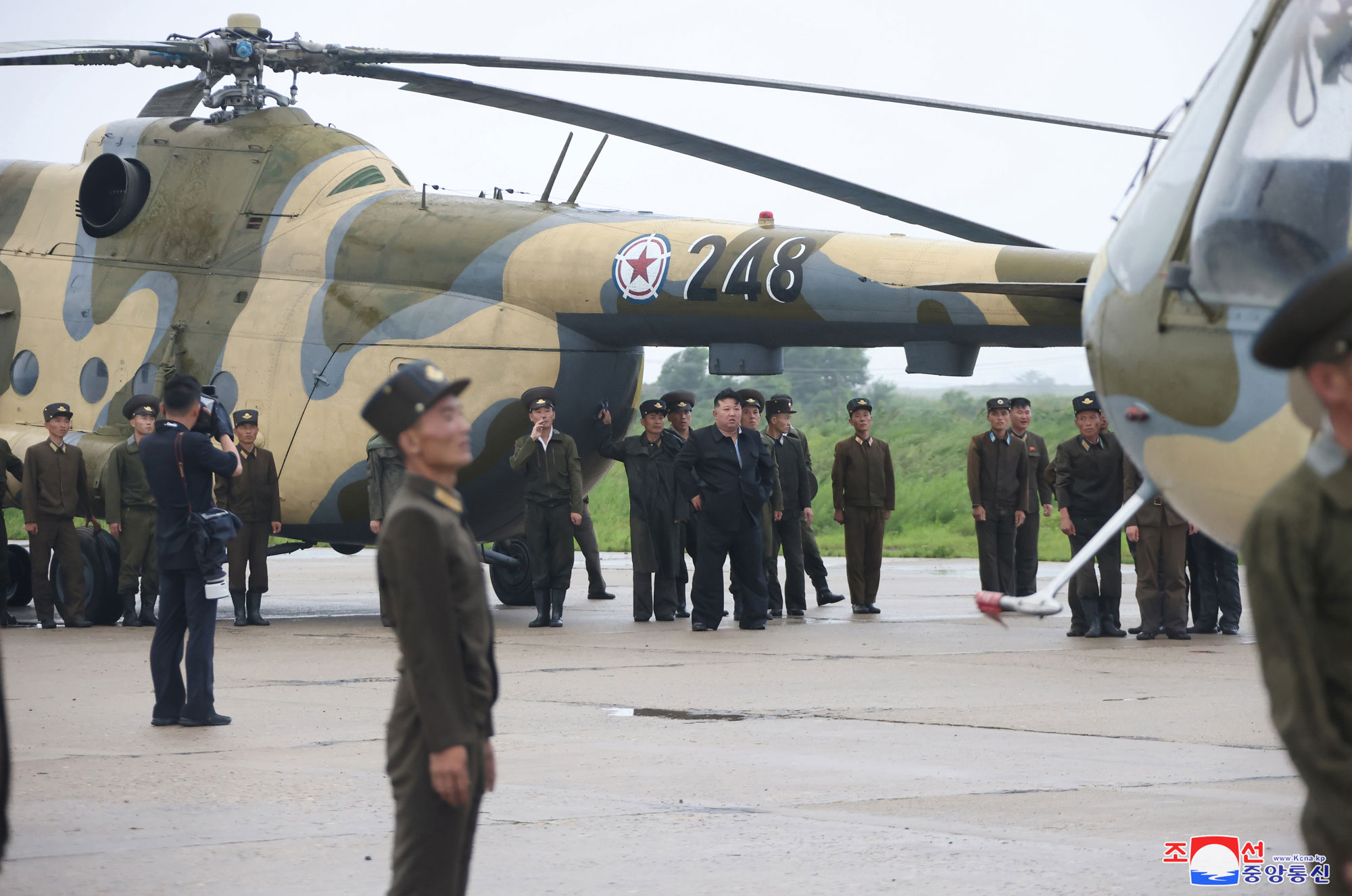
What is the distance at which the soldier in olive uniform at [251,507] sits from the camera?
11.7 m

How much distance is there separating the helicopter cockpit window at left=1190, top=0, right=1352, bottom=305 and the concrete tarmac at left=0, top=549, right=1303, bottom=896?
3.83 feet

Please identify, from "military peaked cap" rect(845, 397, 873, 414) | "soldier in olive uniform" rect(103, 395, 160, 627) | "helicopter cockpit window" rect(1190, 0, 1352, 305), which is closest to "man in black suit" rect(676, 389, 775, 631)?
"military peaked cap" rect(845, 397, 873, 414)

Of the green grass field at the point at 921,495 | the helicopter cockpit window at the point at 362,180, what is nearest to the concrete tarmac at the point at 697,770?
the helicopter cockpit window at the point at 362,180

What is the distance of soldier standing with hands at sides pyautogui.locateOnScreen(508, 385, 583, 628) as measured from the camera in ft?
37.3

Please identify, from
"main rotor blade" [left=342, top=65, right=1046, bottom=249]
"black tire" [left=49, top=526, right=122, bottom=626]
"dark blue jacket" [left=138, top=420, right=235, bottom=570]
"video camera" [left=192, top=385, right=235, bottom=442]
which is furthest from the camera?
"black tire" [left=49, top=526, right=122, bottom=626]

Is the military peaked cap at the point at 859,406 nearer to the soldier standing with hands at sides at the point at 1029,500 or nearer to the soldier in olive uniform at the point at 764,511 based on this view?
the soldier in olive uniform at the point at 764,511

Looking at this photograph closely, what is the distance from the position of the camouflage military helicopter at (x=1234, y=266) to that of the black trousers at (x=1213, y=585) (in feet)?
23.3

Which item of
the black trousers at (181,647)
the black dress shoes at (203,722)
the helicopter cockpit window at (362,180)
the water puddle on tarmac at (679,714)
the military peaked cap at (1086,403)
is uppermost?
the helicopter cockpit window at (362,180)

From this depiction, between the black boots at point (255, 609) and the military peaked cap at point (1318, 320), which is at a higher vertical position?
the military peaked cap at point (1318, 320)

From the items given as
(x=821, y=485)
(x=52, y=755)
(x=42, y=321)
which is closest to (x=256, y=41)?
(x=42, y=321)

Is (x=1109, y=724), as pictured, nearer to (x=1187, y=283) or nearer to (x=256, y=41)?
(x=1187, y=283)

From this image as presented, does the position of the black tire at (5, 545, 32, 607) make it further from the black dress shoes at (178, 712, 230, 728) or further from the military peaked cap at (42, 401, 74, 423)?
the black dress shoes at (178, 712, 230, 728)

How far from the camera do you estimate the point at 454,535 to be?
10.9 ft

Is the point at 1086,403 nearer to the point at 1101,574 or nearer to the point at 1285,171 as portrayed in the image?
the point at 1101,574
